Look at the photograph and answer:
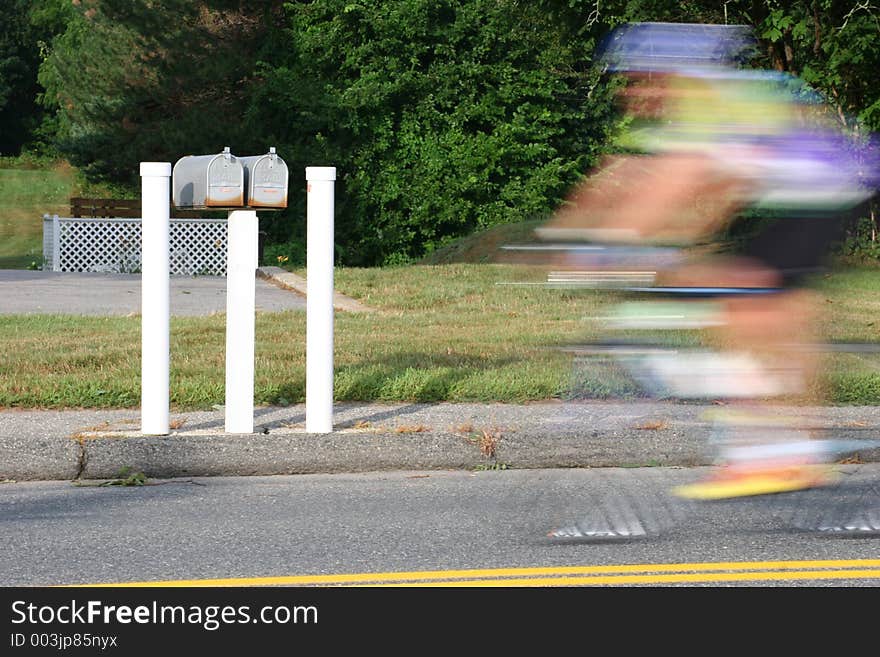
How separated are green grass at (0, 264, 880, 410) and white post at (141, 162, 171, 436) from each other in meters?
0.85

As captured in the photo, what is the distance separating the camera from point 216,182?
6398 millimetres

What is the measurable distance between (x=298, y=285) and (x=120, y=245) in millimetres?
8653

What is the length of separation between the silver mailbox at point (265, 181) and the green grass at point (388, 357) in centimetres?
144

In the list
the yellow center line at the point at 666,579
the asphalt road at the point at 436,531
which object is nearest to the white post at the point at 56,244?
the asphalt road at the point at 436,531

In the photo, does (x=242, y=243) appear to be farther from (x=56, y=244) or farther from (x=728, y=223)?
(x=56, y=244)

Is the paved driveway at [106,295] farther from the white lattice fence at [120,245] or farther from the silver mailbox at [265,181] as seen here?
the silver mailbox at [265,181]

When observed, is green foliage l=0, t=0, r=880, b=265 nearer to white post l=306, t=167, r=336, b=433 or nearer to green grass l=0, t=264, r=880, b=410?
green grass l=0, t=264, r=880, b=410

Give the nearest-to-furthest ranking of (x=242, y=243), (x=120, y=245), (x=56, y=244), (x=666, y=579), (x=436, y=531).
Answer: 1. (x=666, y=579)
2. (x=436, y=531)
3. (x=242, y=243)
4. (x=56, y=244)
5. (x=120, y=245)

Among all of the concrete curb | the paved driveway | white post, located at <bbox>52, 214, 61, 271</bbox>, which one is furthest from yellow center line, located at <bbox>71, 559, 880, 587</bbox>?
white post, located at <bbox>52, 214, 61, 271</bbox>

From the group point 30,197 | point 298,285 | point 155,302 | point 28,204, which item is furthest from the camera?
point 30,197

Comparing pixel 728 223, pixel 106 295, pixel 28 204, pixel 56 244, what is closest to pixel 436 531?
pixel 728 223

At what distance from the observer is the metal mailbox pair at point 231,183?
6.39 metres

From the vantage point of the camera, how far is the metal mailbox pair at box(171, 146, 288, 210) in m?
6.39

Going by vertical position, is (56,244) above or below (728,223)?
below
